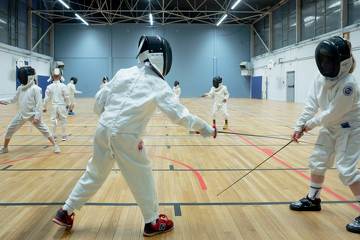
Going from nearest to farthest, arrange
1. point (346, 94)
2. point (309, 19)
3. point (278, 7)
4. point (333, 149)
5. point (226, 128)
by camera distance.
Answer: point (346, 94)
point (333, 149)
point (226, 128)
point (309, 19)
point (278, 7)

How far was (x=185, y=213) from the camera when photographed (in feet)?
11.1

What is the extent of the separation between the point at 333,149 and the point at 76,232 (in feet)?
7.52

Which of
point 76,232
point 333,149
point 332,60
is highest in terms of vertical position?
point 332,60

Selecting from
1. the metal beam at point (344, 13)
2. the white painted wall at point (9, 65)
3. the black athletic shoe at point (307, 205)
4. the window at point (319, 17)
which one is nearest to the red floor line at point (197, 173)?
the black athletic shoe at point (307, 205)

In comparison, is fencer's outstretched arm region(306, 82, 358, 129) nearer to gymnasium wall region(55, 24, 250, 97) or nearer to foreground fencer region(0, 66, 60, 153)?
foreground fencer region(0, 66, 60, 153)

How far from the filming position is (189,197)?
153 inches

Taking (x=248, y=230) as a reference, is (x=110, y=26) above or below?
above

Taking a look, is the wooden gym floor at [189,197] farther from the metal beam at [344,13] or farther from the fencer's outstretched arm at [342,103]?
the metal beam at [344,13]

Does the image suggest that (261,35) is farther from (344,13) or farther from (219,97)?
(219,97)

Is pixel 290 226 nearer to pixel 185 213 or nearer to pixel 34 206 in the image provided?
pixel 185 213

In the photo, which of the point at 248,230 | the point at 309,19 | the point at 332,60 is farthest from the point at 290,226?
the point at 309,19

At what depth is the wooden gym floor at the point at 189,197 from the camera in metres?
2.96

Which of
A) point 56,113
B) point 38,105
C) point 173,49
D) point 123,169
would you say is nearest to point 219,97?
point 56,113

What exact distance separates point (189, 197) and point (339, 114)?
1.76 meters
